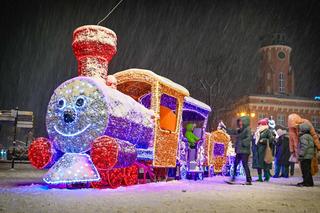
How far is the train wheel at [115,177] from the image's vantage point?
7.93 m

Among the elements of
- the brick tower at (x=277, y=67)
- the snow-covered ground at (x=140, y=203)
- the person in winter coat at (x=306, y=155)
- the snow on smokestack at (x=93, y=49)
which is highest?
the brick tower at (x=277, y=67)

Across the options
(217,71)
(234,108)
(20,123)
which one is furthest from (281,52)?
(20,123)

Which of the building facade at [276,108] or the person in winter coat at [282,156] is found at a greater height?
the building facade at [276,108]

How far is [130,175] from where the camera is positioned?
863 centimetres

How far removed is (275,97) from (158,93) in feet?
140

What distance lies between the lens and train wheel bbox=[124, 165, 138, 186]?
27.8ft

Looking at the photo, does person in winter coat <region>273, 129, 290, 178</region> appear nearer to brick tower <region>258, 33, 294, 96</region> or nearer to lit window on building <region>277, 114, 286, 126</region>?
lit window on building <region>277, 114, 286, 126</region>

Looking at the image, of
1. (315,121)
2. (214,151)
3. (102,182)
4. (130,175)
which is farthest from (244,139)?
(315,121)

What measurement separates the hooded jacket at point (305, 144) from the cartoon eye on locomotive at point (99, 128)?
3268 mm

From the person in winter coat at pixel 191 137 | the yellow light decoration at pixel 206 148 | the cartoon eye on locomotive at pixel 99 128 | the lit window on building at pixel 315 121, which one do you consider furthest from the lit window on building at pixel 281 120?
the cartoon eye on locomotive at pixel 99 128

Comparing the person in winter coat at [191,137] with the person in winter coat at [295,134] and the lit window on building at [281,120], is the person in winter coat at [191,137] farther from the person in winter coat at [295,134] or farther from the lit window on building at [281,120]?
the lit window on building at [281,120]

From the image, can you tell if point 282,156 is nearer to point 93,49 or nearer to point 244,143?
point 244,143

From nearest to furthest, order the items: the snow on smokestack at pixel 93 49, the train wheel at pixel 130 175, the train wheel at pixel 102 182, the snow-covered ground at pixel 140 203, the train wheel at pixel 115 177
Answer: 1. the snow-covered ground at pixel 140 203
2. the train wheel at pixel 102 182
3. the train wheel at pixel 115 177
4. the snow on smokestack at pixel 93 49
5. the train wheel at pixel 130 175

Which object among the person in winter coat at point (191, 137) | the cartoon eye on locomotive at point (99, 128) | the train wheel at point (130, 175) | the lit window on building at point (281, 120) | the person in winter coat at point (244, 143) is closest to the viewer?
the cartoon eye on locomotive at point (99, 128)
